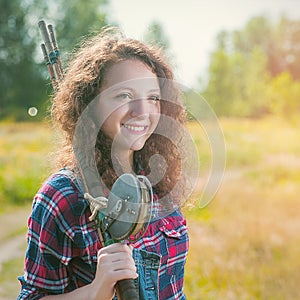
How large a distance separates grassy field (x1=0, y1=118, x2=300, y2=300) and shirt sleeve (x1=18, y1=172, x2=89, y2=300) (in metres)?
0.58

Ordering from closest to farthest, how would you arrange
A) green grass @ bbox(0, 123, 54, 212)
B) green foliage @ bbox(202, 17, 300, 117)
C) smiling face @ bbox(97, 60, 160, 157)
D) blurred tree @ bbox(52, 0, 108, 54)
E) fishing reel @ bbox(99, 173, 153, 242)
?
1. fishing reel @ bbox(99, 173, 153, 242)
2. smiling face @ bbox(97, 60, 160, 157)
3. green grass @ bbox(0, 123, 54, 212)
4. blurred tree @ bbox(52, 0, 108, 54)
5. green foliage @ bbox(202, 17, 300, 117)

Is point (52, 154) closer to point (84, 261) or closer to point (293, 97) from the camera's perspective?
point (84, 261)

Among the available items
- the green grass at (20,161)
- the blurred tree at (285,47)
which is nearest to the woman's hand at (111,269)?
the green grass at (20,161)

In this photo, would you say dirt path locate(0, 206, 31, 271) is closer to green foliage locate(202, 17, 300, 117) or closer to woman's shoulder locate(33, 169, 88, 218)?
woman's shoulder locate(33, 169, 88, 218)

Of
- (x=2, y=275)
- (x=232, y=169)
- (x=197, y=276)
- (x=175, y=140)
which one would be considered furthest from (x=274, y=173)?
(x=175, y=140)

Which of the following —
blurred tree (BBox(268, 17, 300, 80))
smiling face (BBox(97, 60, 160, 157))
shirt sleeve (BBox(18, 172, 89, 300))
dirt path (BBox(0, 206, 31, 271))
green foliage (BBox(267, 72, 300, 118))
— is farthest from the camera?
blurred tree (BBox(268, 17, 300, 80))

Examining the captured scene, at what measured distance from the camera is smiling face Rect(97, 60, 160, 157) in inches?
57.7

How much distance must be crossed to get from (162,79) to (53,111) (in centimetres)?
36

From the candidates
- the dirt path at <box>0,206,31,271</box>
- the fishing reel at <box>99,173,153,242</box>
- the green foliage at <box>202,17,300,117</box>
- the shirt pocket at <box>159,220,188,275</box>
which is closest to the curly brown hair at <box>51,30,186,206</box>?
the shirt pocket at <box>159,220,188,275</box>

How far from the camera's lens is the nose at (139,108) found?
57.5 inches

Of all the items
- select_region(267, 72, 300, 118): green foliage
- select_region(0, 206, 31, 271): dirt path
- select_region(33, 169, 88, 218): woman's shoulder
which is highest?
select_region(267, 72, 300, 118): green foliage

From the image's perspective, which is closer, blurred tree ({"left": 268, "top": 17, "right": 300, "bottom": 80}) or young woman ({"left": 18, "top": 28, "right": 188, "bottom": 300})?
young woman ({"left": 18, "top": 28, "right": 188, "bottom": 300})

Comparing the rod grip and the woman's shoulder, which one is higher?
the woman's shoulder

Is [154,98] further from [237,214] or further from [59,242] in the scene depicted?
[237,214]
